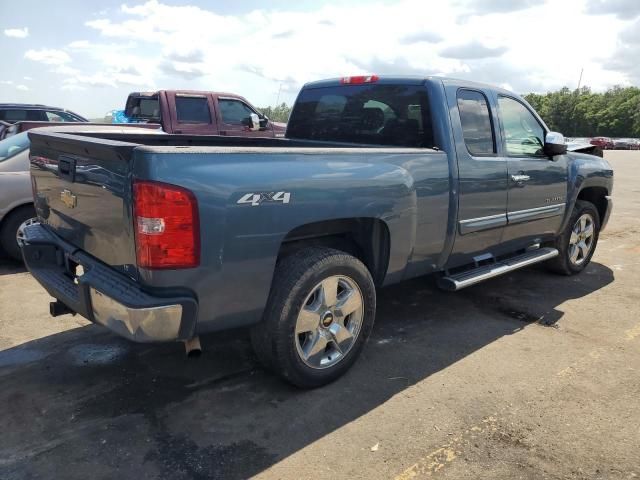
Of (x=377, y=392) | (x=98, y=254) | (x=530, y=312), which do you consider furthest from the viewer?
(x=530, y=312)

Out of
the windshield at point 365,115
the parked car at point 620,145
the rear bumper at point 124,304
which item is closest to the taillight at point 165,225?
the rear bumper at point 124,304

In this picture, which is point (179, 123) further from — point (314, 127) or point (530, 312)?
point (530, 312)

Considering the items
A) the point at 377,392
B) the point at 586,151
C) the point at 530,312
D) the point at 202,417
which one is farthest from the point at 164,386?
the point at 586,151

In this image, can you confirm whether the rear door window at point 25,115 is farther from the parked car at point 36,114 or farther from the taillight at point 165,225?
the taillight at point 165,225

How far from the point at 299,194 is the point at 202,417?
1.33m

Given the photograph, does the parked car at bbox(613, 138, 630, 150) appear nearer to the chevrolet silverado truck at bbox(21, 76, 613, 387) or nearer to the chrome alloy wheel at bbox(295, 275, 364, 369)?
the chevrolet silverado truck at bbox(21, 76, 613, 387)

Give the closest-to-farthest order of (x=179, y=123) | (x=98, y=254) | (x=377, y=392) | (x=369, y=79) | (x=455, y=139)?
(x=98, y=254) < (x=377, y=392) < (x=455, y=139) < (x=369, y=79) < (x=179, y=123)

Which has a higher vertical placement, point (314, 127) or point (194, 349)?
point (314, 127)

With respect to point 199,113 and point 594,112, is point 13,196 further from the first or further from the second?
point 594,112

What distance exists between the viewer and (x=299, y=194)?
2938 millimetres

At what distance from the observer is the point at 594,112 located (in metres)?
75.4

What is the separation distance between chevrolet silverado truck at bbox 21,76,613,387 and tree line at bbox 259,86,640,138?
7548 cm

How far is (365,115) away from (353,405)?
2381 mm

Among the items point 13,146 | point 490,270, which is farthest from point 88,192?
point 13,146
